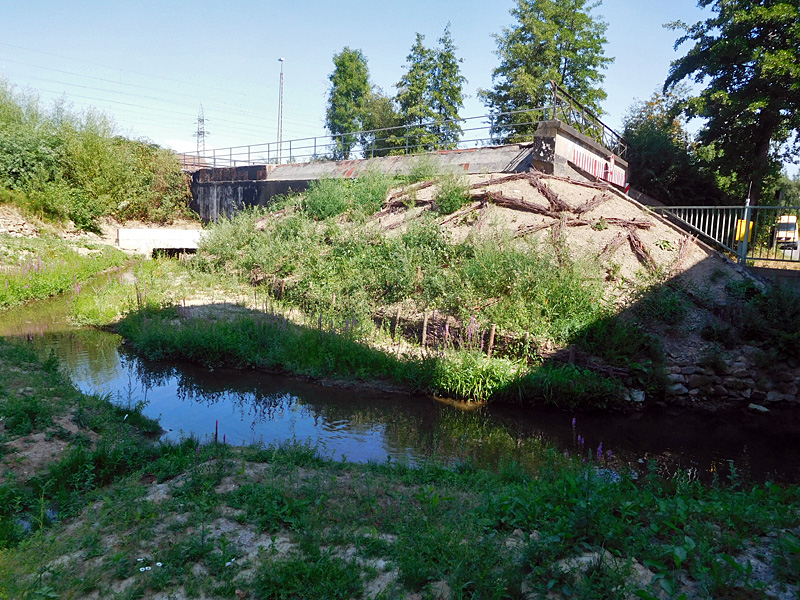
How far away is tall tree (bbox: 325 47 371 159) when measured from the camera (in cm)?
3884

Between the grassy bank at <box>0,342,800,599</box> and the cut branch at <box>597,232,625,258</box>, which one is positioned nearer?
the grassy bank at <box>0,342,800,599</box>

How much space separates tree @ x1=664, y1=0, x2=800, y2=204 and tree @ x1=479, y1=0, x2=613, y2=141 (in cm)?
889

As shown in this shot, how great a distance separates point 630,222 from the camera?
43.5 ft

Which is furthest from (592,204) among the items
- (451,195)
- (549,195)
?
(451,195)

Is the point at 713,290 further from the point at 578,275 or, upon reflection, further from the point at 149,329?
the point at 149,329

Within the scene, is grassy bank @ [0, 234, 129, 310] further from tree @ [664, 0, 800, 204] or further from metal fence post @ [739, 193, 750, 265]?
tree @ [664, 0, 800, 204]

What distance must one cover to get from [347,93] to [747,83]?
90.0 ft

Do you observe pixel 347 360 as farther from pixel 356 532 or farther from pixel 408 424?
pixel 356 532

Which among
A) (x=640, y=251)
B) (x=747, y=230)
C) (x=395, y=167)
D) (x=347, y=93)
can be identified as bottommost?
(x=640, y=251)

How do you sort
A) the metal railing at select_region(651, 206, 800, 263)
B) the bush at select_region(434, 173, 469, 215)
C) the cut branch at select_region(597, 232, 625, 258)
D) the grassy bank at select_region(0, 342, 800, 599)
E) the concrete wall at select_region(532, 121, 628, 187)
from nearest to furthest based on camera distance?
the grassy bank at select_region(0, 342, 800, 599) < the cut branch at select_region(597, 232, 625, 258) < the metal railing at select_region(651, 206, 800, 263) < the bush at select_region(434, 173, 469, 215) < the concrete wall at select_region(532, 121, 628, 187)

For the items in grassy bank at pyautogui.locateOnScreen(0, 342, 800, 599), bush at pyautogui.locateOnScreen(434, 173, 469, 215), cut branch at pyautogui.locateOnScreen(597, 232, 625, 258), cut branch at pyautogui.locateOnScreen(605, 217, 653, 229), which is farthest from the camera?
bush at pyautogui.locateOnScreen(434, 173, 469, 215)

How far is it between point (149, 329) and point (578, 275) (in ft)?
28.0

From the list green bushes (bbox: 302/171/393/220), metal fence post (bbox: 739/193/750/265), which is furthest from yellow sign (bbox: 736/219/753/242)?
green bushes (bbox: 302/171/393/220)

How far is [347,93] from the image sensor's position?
129ft
